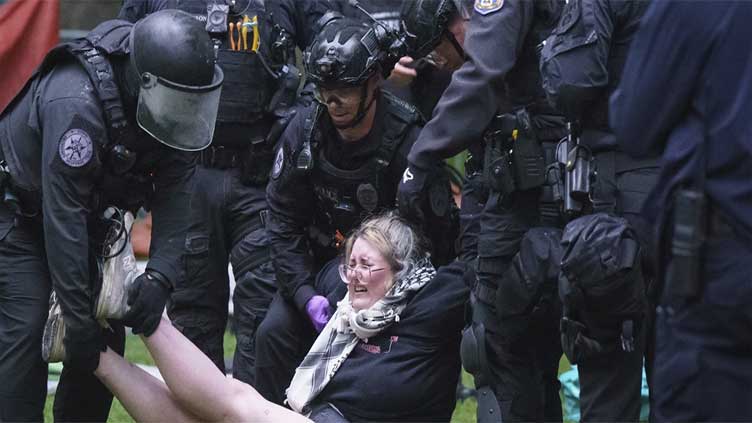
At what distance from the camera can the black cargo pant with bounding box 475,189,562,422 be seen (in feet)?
17.2

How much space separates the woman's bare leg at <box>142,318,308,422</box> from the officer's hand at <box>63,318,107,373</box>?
0.69ft

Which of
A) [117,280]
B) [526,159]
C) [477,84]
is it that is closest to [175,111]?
[117,280]

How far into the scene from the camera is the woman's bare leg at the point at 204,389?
202 inches

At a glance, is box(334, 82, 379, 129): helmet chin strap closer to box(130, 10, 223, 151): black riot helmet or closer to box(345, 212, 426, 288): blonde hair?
box(345, 212, 426, 288): blonde hair

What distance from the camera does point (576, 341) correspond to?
4773mm

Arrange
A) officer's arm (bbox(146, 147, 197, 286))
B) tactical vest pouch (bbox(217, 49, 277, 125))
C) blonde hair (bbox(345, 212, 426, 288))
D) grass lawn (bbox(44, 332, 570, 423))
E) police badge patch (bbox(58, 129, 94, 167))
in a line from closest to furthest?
police badge patch (bbox(58, 129, 94, 167)) < blonde hair (bbox(345, 212, 426, 288)) < officer's arm (bbox(146, 147, 197, 286)) < tactical vest pouch (bbox(217, 49, 277, 125)) < grass lawn (bbox(44, 332, 570, 423))

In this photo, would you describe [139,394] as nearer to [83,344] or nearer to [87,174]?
[83,344]

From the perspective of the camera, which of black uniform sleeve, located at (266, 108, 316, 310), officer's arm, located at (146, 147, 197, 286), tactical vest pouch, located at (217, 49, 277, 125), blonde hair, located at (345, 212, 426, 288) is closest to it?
blonde hair, located at (345, 212, 426, 288)

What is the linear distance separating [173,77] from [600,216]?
1.56 m

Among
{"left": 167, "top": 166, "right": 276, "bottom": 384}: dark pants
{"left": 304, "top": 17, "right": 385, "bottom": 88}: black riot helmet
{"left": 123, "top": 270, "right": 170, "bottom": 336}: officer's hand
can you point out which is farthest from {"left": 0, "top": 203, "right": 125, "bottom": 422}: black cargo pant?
{"left": 304, "top": 17, "right": 385, "bottom": 88}: black riot helmet

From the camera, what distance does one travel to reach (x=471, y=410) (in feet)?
23.1

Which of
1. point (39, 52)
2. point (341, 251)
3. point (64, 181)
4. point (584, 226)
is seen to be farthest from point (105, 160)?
point (39, 52)

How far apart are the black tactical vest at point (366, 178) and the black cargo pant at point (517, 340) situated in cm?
50

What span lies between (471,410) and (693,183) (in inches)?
151
